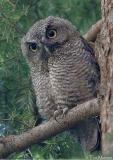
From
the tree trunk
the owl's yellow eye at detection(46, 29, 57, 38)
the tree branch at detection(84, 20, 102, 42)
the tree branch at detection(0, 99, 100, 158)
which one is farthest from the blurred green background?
the tree trunk

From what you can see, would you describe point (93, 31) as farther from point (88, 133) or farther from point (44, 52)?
point (88, 133)

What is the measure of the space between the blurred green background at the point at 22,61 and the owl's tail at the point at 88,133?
10cm

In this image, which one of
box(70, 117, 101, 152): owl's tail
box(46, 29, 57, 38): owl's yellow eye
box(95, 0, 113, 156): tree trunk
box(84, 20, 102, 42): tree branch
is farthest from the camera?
box(46, 29, 57, 38): owl's yellow eye

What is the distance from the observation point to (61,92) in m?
4.00

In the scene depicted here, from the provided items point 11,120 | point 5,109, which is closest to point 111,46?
point 11,120

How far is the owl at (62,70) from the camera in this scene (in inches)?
156

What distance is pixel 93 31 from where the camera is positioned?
395 centimetres

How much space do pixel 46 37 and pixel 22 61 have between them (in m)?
0.26

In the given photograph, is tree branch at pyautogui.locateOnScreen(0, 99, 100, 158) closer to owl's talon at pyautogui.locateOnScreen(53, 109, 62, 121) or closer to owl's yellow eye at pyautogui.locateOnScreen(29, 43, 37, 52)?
owl's talon at pyautogui.locateOnScreen(53, 109, 62, 121)

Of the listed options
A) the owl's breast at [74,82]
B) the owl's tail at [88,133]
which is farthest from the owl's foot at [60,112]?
the owl's tail at [88,133]

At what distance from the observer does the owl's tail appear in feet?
13.1

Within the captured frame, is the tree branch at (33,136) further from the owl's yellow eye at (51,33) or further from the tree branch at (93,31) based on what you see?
the owl's yellow eye at (51,33)

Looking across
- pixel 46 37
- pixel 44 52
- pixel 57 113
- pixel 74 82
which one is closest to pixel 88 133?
pixel 74 82

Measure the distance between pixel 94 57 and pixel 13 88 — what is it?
625mm
